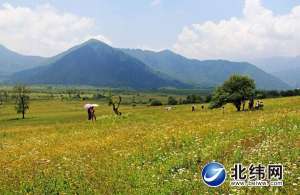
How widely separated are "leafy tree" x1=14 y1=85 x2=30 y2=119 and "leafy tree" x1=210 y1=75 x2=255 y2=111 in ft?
281

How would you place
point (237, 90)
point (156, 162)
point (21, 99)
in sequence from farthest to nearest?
point (21, 99) → point (237, 90) → point (156, 162)

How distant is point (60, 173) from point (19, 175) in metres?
1.62

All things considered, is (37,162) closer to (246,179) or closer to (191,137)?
(191,137)

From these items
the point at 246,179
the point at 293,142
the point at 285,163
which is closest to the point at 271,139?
the point at 293,142

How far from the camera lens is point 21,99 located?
480 feet

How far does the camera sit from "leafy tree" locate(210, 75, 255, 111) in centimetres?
6931

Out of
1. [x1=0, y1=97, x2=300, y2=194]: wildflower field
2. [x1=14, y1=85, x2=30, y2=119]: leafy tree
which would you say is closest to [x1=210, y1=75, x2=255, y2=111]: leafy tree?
[x1=0, y1=97, x2=300, y2=194]: wildflower field

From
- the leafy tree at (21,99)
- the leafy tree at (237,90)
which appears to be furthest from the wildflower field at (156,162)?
the leafy tree at (21,99)

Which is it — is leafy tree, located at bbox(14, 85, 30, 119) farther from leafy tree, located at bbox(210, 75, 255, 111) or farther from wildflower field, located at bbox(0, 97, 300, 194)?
wildflower field, located at bbox(0, 97, 300, 194)

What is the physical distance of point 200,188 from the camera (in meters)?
12.8

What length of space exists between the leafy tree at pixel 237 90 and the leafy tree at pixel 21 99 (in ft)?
281

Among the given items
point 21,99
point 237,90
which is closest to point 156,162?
point 237,90

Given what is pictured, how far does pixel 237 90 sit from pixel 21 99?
9375 cm

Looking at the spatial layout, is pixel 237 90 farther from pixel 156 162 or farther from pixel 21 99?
pixel 21 99
